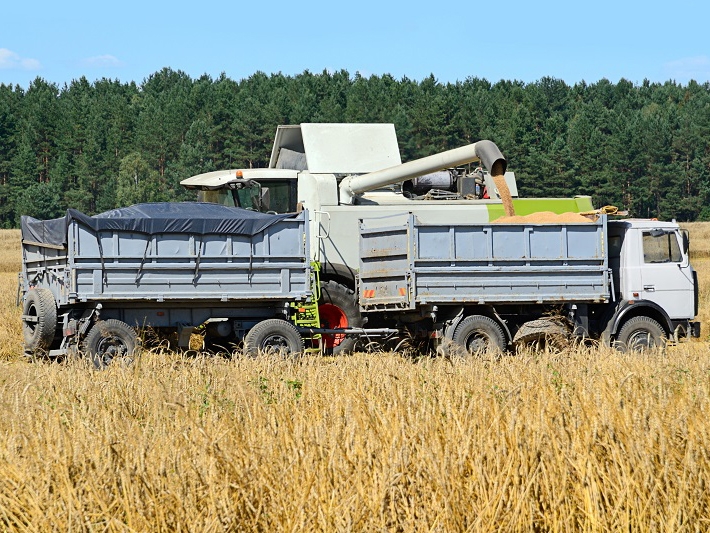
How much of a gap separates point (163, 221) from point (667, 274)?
276 inches

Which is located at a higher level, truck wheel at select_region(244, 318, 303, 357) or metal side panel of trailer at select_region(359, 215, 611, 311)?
metal side panel of trailer at select_region(359, 215, 611, 311)

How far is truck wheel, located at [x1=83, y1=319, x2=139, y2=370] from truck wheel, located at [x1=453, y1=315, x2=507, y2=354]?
4.18 m

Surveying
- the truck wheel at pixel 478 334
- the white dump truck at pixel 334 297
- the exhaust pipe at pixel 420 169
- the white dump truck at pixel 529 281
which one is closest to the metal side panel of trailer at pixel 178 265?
the white dump truck at pixel 334 297

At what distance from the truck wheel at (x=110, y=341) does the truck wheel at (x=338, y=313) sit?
3.14 m

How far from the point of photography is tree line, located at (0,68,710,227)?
9138 centimetres

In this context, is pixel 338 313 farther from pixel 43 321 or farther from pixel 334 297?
pixel 43 321

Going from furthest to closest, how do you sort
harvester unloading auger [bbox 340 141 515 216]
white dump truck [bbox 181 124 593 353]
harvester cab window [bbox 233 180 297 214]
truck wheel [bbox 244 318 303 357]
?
harvester cab window [bbox 233 180 297 214] → harvester unloading auger [bbox 340 141 515 216] → white dump truck [bbox 181 124 593 353] → truck wheel [bbox 244 318 303 357]

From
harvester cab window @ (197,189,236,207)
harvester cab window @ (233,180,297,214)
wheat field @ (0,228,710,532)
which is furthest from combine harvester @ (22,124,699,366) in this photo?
wheat field @ (0,228,710,532)

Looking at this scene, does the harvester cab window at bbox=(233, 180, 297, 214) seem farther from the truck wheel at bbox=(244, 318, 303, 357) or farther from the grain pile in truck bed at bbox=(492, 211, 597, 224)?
the grain pile in truck bed at bbox=(492, 211, 597, 224)

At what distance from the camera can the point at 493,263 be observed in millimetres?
14531

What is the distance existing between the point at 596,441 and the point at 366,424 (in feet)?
4.32

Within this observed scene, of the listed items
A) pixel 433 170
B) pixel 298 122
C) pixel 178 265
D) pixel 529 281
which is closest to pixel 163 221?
pixel 178 265

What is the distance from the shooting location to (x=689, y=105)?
415 feet

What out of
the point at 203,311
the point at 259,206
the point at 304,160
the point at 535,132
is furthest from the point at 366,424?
the point at 535,132
